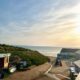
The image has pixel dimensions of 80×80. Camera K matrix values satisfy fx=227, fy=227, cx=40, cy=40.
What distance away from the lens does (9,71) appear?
2881 centimetres

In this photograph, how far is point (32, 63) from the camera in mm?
40188

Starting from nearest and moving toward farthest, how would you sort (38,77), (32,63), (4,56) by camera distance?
(38,77)
(4,56)
(32,63)

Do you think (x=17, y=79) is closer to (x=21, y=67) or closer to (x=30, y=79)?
(x=30, y=79)

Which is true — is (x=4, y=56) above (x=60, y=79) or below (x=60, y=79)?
above

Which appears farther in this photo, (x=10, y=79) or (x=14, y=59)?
(x=14, y=59)

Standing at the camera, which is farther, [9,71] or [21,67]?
[21,67]

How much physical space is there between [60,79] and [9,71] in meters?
6.54

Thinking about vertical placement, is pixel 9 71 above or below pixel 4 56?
below

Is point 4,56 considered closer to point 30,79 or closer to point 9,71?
point 9,71

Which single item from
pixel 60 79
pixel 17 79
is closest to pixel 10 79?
pixel 17 79

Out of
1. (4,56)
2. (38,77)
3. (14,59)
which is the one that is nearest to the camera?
(38,77)

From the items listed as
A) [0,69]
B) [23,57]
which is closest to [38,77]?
[0,69]

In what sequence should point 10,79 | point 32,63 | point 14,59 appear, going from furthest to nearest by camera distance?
point 32,63 → point 14,59 → point 10,79

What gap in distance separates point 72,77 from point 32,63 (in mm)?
14289
